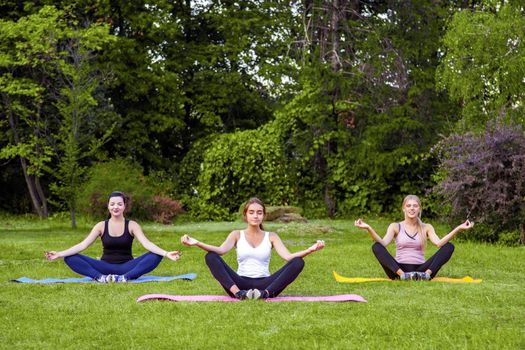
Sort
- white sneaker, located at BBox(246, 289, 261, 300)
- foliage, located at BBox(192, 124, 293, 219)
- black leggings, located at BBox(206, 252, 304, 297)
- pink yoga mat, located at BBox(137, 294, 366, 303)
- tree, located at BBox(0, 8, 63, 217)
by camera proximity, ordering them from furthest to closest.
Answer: foliage, located at BBox(192, 124, 293, 219) → tree, located at BBox(0, 8, 63, 217) → black leggings, located at BBox(206, 252, 304, 297) → white sneaker, located at BBox(246, 289, 261, 300) → pink yoga mat, located at BBox(137, 294, 366, 303)

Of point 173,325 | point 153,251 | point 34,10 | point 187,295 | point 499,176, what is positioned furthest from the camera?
point 34,10

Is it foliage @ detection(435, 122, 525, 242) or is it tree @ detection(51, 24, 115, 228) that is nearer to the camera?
foliage @ detection(435, 122, 525, 242)

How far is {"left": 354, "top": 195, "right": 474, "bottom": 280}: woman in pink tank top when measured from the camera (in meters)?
12.2

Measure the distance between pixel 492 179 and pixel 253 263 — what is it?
33.0 feet

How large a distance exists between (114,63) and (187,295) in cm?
2189

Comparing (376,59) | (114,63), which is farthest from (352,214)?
(114,63)

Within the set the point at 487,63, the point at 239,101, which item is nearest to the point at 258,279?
the point at 487,63

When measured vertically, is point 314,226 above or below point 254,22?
below

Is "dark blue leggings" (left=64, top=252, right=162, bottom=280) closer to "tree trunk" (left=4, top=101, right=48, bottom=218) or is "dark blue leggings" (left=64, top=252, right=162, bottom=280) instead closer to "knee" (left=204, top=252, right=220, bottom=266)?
"knee" (left=204, top=252, right=220, bottom=266)

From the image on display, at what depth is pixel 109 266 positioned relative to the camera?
12.5 m

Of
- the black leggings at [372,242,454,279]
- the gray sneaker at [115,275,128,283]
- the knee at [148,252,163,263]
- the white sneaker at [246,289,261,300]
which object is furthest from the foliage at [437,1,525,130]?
the white sneaker at [246,289,261,300]

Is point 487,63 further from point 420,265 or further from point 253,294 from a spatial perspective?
point 253,294

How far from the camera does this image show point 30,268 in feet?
47.8

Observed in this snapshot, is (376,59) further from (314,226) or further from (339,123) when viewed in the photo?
(314,226)
